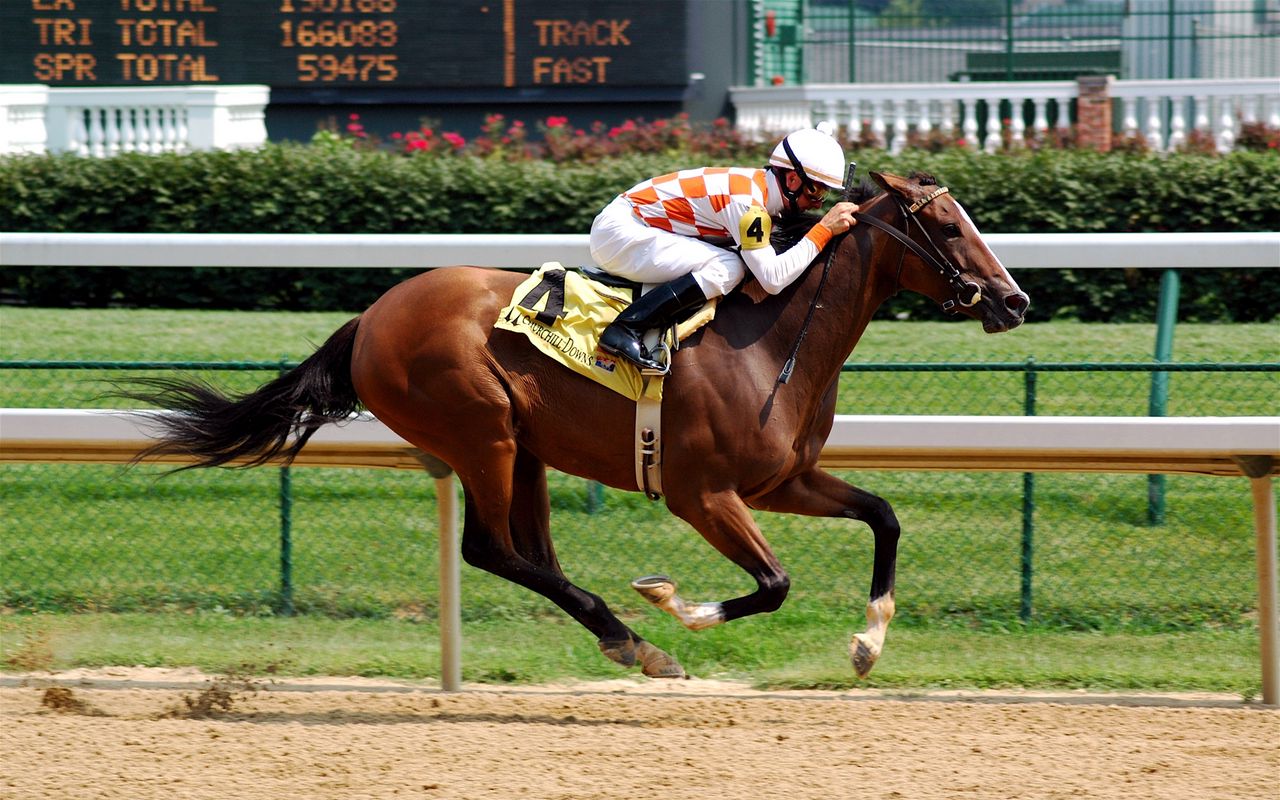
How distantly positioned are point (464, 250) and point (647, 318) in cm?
149

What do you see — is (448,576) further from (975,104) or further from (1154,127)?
(975,104)

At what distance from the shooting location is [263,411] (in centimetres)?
526

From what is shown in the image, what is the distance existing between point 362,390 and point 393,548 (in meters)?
2.09

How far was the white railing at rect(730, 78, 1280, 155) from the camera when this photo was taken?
1447cm

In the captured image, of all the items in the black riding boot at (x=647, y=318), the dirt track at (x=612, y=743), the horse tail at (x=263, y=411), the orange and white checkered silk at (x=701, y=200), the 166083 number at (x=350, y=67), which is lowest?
the dirt track at (x=612, y=743)

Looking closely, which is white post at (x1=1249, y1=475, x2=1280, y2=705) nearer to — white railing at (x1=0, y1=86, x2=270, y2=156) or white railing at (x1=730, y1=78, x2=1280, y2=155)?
white railing at (x1=730, y1=78, x2=1280, y2=155)

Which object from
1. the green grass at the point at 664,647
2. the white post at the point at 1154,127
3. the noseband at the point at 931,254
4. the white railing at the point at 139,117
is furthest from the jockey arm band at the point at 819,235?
the white post at the point at 1154,127

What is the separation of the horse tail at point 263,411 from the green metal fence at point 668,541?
995 millimetres

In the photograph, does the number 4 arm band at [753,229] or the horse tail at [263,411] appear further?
the horse tail at [263,411]

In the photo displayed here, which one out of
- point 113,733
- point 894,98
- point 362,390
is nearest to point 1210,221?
point 894,98

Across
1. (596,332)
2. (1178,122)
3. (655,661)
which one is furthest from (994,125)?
(655,661)

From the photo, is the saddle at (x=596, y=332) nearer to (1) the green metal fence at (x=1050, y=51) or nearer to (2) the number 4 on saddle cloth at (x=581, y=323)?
(2) the number 4 on saddle cloth at (x=581, y=323)

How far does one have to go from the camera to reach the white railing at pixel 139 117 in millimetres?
12734

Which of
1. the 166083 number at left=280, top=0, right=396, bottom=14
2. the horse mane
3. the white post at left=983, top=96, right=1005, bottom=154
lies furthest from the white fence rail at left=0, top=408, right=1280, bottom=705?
the white post at left=983, top=96, right=1005, bottom=154
